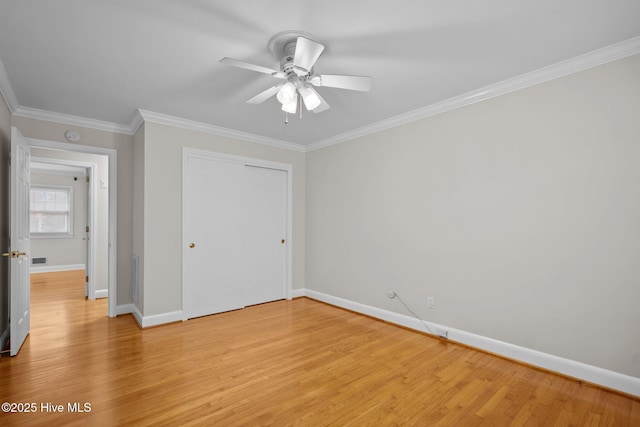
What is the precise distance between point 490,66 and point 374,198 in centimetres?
191

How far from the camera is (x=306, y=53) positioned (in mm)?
1886

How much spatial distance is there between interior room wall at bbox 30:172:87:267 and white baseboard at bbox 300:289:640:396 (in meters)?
7.90

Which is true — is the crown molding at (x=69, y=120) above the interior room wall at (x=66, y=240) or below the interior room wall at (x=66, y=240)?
above

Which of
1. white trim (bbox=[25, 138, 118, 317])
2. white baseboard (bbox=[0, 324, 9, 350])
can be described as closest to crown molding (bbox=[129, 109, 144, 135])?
white trim (bbox=[25, 138, 118, 317])

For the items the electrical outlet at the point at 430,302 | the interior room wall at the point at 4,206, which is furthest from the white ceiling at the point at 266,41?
the electrical outlet at the point at 430,302

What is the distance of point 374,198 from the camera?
12.9ft

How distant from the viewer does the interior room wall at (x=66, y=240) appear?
23.7 feet

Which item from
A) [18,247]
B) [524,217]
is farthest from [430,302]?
[18,247]

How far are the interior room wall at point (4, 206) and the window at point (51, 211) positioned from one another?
17.2 ft

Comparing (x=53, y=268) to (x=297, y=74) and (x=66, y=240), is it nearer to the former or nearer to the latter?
(x=66, y=240)

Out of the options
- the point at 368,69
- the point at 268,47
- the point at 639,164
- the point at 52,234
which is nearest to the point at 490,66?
the point at 368,69

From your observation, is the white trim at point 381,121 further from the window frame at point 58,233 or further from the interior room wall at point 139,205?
the window frame at point 58,233

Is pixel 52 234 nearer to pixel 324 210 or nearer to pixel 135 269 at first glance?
pixel 135 269

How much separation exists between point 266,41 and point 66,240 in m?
8.31
